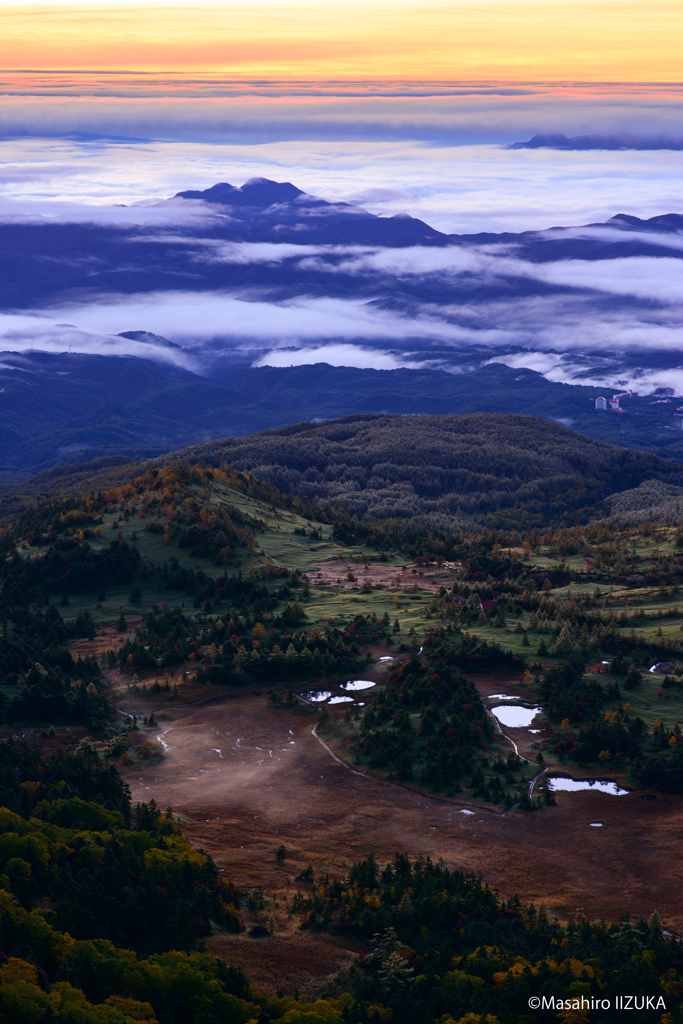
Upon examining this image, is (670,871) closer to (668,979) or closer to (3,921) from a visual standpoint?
(668,979)

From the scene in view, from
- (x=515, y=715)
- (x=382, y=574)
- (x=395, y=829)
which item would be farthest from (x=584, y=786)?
(x=382, y=574)

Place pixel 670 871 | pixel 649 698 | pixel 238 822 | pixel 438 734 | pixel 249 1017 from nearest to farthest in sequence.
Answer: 1. pixel 249 1017
2. pixel 670 871
3. pixel 238 822
4. pixel 438 734
5. pixel 649 698

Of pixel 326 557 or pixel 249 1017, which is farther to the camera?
pixel 326 557

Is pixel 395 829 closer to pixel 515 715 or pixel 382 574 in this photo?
pixel 515 715

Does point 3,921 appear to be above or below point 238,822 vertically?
above

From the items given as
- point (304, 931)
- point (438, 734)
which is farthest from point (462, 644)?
point (304, 931)

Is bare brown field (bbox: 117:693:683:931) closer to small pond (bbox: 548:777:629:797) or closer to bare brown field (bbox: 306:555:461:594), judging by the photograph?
small pond (bbox: 548:777:629:797)

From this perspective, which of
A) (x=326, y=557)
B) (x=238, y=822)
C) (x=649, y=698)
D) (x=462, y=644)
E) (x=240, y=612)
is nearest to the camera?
(x=238, y=822)
